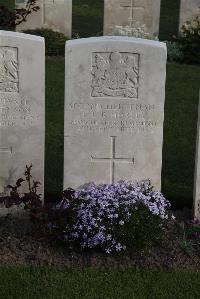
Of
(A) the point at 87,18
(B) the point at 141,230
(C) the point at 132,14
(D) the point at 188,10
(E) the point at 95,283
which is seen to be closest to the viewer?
(E) the point at 95,283

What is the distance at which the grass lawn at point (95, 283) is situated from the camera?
17.8 feet

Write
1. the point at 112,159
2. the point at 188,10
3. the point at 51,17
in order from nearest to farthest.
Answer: the point at 112,159 < the point at 51,17 < the point at 188,10

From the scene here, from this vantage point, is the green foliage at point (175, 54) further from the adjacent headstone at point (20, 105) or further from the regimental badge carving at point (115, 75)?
the adjacent headstone at point (20, 105)

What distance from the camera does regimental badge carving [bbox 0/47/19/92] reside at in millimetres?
6285

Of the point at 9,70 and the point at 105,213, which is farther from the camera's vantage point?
the point at 9,70

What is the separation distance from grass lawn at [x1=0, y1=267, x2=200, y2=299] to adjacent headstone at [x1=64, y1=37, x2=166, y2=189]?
119 cm

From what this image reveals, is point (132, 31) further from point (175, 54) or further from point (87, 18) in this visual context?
point (87, 18)

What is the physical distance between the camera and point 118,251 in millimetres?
5945

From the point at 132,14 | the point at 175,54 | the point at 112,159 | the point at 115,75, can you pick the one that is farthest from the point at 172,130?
the point at 132,14

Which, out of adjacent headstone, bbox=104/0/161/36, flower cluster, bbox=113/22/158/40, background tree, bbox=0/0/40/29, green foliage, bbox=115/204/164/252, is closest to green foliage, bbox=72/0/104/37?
adjacent headstone, bbox=104/0/161/36

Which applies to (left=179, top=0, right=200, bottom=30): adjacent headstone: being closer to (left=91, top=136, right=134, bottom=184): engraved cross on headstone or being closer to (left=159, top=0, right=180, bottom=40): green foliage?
(left=159, top=0, right=180, bottom=40): green foliage

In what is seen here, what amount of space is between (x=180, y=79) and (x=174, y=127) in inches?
116

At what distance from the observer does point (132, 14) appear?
15.1 m

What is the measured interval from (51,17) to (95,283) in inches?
398
